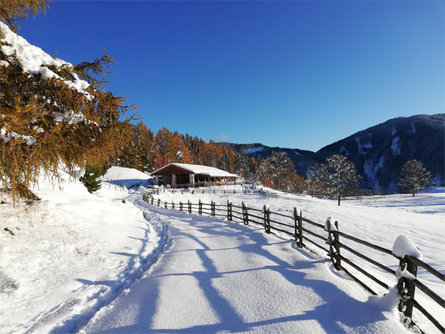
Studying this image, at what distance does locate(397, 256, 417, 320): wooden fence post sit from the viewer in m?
3.10

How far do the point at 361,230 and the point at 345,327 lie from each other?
1229 cm

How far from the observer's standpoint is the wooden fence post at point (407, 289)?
3.10 meters

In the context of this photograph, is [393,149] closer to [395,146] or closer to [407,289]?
[395,146]

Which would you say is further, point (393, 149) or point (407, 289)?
point (393, 149)

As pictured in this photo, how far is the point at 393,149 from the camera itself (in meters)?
123

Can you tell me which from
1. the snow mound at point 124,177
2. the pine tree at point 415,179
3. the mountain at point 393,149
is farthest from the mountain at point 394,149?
the snow mound at point 124,177

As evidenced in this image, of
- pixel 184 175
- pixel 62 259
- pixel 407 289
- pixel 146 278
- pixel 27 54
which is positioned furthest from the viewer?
pixel 184 175

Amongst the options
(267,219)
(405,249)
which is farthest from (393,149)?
(405,249)

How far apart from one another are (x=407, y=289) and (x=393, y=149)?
155086mm

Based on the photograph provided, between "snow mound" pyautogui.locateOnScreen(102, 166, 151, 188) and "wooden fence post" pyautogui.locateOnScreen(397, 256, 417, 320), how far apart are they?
1888 inches

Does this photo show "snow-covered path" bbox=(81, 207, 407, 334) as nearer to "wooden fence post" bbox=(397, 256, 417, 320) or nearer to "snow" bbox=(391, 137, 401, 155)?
"wooden fence post" bbox=(397, 256, 417, 320)

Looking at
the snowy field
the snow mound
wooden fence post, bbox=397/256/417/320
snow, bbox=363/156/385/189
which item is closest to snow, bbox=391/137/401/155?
snow, bbox=363/156/385/189

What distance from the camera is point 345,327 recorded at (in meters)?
3.00

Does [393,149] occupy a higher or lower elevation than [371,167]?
higher
